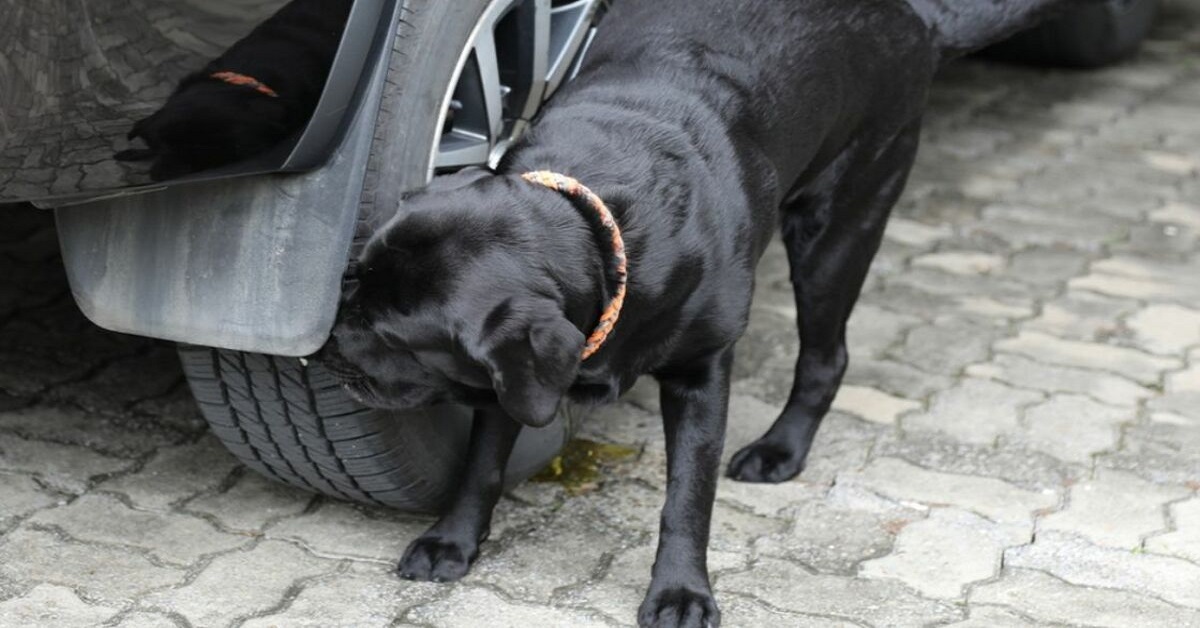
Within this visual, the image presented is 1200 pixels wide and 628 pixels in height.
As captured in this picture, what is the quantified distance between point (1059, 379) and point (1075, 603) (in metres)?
1.16

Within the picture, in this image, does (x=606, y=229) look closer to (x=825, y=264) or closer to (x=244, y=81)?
(x=244, y=81)

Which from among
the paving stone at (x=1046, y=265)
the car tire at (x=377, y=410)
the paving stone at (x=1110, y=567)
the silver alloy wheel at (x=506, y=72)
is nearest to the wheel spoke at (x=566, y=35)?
the silver alloy wheel at (x=506, y=72)

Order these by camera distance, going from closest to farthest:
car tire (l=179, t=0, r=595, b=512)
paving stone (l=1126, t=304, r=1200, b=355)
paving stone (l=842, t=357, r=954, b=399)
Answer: car tire (l=179, t=0, r=595, b=512), paving stone (l=842, t=357, r=954, b=399), paving stone (l=1126, t=304, r=1200, b=355)

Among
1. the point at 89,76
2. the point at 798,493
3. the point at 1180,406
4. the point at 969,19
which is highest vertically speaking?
the point at 89,76

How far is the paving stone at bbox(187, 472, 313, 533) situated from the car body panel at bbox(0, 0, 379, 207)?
0.88 m

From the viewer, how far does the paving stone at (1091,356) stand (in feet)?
13.6

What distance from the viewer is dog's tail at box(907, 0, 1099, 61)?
3.50 meters

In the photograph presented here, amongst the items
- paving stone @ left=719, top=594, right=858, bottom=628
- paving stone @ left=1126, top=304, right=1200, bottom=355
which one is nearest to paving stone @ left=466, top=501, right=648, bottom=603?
paving stone @ left=719, top=594, right=858, bottom=628

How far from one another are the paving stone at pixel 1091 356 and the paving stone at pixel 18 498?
2.37 meters

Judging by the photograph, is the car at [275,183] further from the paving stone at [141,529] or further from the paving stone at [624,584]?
the paving stone at [624,584]

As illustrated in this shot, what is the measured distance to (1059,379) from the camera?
406cm

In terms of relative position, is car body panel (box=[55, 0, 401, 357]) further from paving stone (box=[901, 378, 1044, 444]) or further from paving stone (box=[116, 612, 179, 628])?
paving stone (box=[901, 378, 1044, 444])

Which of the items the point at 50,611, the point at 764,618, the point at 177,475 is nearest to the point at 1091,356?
the point at 764,618

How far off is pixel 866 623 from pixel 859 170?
99 centimetres
